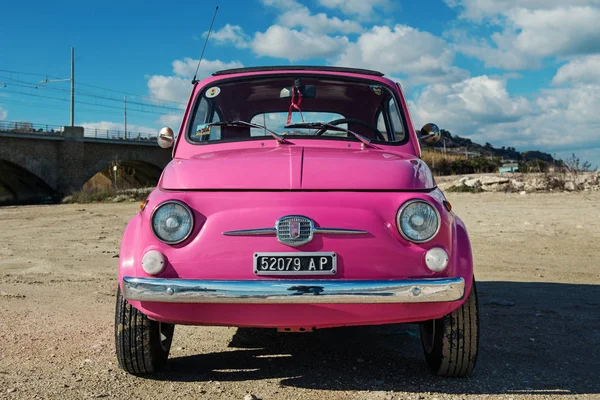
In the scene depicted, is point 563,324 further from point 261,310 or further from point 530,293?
point 261,310

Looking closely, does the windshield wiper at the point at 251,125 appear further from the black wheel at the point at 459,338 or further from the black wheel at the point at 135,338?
the black wheel at the point at 459,338

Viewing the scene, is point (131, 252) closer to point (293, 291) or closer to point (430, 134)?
point (293, 291)

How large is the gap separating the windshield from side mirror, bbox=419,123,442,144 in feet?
0.92

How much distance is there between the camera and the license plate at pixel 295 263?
9.82 feet

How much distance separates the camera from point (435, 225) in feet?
10.2

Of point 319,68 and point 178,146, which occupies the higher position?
point 319,68

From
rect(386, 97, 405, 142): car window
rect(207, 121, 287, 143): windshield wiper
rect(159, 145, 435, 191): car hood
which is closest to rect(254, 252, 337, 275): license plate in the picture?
rect(159, 145, 435, 191): car hood

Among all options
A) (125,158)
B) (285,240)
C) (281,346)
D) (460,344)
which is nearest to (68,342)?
(281,346)

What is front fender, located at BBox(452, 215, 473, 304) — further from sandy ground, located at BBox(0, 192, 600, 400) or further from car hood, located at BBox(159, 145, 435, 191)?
sandy ground, located at BBox(0, 192, 600, 400)

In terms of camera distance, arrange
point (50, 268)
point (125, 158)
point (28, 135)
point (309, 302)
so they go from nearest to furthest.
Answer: point (309, 302)
point (50, 268)
point (28, 135)
point (125, 158)

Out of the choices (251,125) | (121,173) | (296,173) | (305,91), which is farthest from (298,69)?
(121,173)

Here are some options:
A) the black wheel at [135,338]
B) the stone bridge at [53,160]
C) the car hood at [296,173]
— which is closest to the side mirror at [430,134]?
the car hood at [296,173]

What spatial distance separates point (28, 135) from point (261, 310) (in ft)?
153

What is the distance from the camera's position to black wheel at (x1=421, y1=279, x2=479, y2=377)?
3328mm
